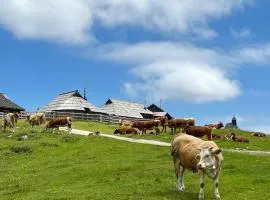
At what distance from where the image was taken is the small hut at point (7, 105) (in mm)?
93062

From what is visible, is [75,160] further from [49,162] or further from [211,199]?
[211,199]

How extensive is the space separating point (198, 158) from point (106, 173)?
9112 millimetres

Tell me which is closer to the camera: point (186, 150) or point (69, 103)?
point (186, 150)

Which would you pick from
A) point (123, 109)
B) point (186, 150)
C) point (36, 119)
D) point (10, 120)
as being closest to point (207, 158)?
point (186, 150)

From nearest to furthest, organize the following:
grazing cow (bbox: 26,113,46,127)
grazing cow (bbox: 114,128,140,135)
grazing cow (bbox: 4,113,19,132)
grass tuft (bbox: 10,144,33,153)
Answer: grass tuft (bbox: 10,144,33,153) → grazing cow (bbox: 4,113,19,132) → grazing cow (bbox: 114,128,140,135) → grazing cow (bbox: 26,113,46,127)

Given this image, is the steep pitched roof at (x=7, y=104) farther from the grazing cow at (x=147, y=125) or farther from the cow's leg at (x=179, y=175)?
the cow's leg at (x=179, y=175)

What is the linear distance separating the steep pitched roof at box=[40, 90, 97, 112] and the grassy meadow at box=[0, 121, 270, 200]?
188 feet

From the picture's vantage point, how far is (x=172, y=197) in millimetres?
19984

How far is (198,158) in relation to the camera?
1989 cm

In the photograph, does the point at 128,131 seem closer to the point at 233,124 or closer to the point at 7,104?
the point at 7,104

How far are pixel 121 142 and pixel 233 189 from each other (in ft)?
70.4

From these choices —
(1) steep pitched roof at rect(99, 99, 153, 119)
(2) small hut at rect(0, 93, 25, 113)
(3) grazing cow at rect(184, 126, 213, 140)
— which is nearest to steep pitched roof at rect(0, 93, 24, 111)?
(2) small hut at rect(0, 93, 25, 113)

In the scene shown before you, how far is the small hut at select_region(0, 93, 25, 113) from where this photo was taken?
93062mm

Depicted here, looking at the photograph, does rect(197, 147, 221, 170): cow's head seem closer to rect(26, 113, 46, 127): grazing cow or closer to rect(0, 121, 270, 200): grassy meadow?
rect(0, 121, 270, 200): grassy meadow
